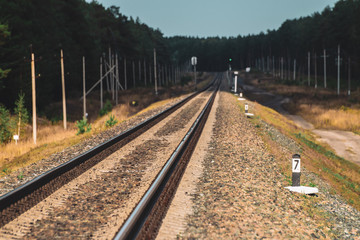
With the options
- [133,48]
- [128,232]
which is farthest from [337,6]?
[128,232]

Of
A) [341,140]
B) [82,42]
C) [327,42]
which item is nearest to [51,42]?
[82,42]

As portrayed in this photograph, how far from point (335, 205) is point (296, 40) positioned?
140300 mm

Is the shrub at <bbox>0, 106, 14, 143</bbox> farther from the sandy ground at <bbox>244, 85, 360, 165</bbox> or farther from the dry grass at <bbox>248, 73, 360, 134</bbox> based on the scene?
the dry grass at <bbox>248, 73, 360, 134</bbox>

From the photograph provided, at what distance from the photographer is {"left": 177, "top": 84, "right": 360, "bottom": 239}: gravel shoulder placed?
5.27 m

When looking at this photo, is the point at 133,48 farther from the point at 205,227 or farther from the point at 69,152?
the point at 205,227

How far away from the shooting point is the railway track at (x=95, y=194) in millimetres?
5180

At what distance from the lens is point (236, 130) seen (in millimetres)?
15383

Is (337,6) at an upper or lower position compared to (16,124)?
upper

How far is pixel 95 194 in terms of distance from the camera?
6762 mm

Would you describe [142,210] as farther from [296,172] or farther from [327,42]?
[327,42]

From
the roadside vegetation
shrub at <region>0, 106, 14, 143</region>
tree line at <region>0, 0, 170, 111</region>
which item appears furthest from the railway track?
tree line at <region>0, 0, 170, 111</region>

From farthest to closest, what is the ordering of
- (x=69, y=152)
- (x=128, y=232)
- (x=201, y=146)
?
(x=201, y=146) < (x=69, y=152) < (x=128, y=232)

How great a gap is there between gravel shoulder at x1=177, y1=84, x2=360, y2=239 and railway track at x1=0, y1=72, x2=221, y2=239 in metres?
0.76

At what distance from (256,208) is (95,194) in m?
3.27
